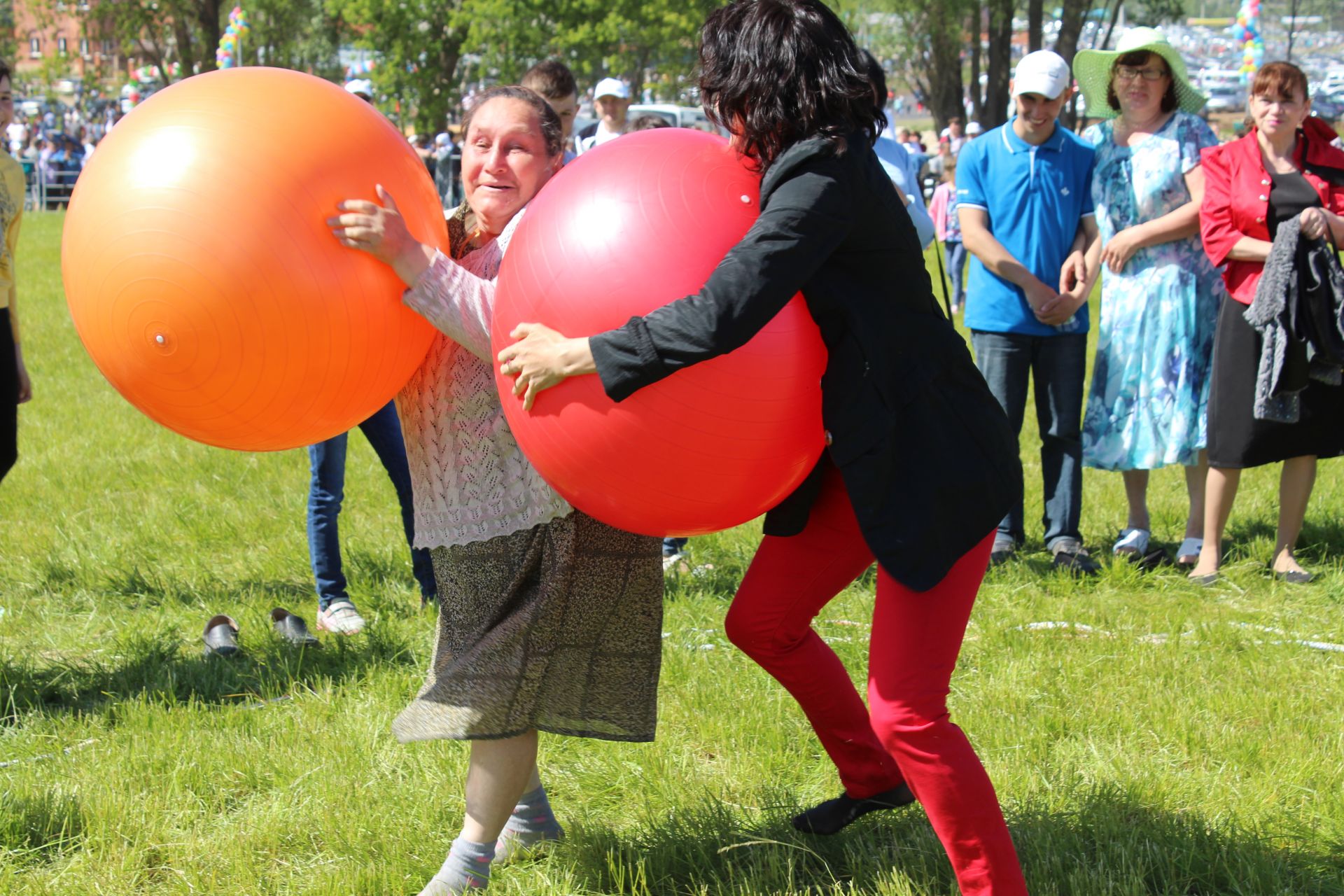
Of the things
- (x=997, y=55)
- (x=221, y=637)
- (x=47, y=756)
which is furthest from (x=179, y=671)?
(x=997, y=55)

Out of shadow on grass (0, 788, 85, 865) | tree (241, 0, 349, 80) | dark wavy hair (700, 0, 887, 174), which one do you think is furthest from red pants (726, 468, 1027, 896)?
tree (241, 0, 349, 80)

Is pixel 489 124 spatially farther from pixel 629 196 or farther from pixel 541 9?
pixel 541 9

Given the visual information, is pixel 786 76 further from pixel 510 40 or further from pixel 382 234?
pixel 510 40

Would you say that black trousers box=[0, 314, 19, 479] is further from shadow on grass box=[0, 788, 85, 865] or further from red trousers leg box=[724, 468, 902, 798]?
red trousers leg box=[724, 468, 902, 798]

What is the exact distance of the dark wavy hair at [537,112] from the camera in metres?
2.85

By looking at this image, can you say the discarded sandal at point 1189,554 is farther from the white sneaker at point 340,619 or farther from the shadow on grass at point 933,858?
the white sneaker at point 340,619

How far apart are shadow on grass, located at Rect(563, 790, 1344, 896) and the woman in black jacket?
0.41m

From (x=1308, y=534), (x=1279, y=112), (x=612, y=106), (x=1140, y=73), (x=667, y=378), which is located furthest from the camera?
(x=612, y=106)

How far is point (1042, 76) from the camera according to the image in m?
5.38

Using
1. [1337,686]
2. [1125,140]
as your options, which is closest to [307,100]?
[1337,686]

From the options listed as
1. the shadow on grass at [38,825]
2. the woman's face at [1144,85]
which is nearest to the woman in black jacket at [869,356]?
the shadow on grass at [38,825]

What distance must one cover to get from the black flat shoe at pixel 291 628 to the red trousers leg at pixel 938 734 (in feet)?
8.69

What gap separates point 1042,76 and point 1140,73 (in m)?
0.48

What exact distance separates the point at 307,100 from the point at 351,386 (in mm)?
588
